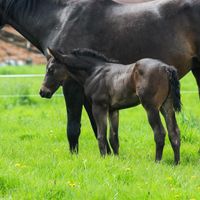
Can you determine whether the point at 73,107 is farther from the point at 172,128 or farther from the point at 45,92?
the point at 172,128

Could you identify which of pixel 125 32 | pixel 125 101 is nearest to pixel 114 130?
pixel 125 101

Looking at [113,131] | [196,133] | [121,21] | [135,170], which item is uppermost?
Result: [121,21]

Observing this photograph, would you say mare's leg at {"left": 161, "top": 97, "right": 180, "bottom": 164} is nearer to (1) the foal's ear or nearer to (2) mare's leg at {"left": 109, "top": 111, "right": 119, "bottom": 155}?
(2) mare's leg at {"left": 109, "top": 111, "right": 119, "bottom": 155}

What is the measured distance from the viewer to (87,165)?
599 centimetres

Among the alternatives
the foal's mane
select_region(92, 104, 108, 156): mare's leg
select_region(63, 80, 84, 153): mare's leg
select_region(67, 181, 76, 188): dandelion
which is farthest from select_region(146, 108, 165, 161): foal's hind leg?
select_region(67, 181, 76, 188): dandelion

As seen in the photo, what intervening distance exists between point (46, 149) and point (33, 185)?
2443mm

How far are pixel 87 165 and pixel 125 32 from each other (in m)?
1.99

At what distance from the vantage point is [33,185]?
5137 mm

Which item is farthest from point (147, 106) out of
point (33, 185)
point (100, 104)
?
point (33, 185)

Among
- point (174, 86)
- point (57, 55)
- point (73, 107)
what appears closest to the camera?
point (174, 86)

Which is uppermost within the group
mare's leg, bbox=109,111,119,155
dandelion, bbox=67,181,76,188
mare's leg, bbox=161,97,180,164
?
dandelion, bbox=67,181,76,188

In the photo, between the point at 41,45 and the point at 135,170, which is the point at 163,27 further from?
the point at 135,170

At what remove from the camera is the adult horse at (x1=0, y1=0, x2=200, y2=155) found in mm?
7137

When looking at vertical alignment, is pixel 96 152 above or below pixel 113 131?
below
